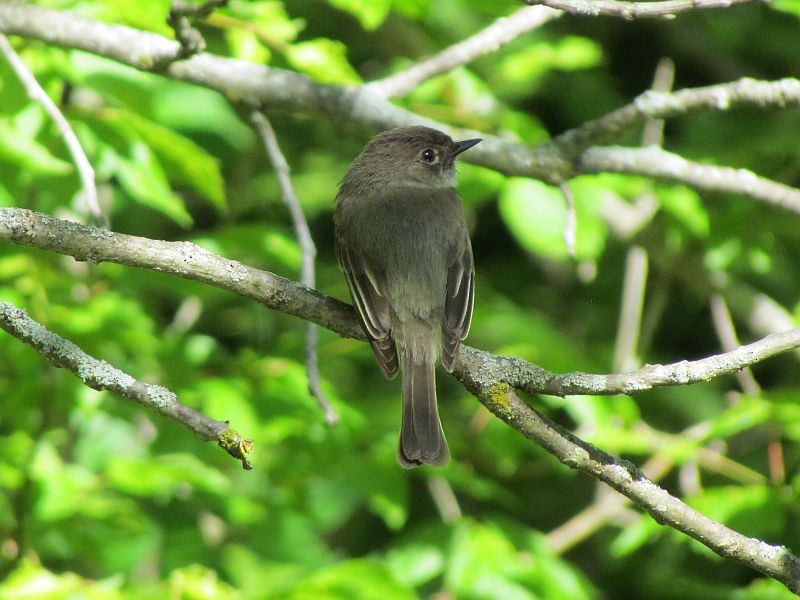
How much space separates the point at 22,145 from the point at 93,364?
1334mm

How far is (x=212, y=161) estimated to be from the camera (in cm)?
450

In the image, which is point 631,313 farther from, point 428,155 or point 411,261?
point 411,261

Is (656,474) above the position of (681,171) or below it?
below

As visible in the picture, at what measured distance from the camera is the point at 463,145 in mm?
4656

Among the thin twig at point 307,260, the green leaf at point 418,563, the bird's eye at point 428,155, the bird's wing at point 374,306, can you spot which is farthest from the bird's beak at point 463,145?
the green leaf at point 418,563

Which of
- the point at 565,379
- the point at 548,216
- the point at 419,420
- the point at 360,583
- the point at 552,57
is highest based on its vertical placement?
the point at 552,57

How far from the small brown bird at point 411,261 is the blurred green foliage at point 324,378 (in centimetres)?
25

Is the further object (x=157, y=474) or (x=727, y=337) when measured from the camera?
(x=727, y=337)

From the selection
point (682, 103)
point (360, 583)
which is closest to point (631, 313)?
point (682, 103)

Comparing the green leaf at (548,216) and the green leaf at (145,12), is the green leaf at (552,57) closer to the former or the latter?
the green leaf at (548,216)

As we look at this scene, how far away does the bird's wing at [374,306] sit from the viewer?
382cm

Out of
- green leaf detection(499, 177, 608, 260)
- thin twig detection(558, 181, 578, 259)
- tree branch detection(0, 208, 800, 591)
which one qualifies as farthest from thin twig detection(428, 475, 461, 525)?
tree branch detection(0, 208, 800, 591)

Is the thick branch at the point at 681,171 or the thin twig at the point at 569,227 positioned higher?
the thick branch at the point at 681,171

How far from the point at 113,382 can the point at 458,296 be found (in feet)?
6.05
